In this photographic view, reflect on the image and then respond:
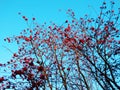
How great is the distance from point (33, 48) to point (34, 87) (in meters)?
2.99

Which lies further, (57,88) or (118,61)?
(57,88)

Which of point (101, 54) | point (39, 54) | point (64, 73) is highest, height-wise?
point (39, 54)

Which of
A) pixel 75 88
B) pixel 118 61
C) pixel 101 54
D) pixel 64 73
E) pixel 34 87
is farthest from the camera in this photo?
pixel 75 88

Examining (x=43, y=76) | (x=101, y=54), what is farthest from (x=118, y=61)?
(x=43, y=76)

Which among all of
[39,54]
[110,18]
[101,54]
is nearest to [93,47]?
[101,54]

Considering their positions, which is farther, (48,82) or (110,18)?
(48,82)

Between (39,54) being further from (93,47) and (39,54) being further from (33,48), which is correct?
(93,47)

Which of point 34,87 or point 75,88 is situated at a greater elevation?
point 75,88

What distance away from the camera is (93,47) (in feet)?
40.3

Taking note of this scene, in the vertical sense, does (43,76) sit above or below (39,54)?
below

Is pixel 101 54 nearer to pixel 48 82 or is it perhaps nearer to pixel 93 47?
pixel 93 47

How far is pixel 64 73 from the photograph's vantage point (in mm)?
15453

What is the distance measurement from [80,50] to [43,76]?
12.3ft

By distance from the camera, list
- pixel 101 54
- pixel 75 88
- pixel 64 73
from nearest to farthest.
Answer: pixel 101 54, pixel 64 73, pixel 75 88
